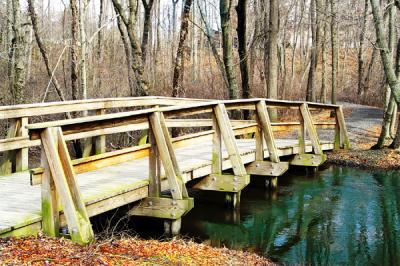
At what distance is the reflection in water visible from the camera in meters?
7.19

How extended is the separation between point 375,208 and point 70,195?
6575mm

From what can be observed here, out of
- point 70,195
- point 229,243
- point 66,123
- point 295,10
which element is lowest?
point 229,243

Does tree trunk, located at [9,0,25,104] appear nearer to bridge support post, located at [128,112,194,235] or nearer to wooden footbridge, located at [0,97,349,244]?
wooden footbridge, located at [0,97,349,244]

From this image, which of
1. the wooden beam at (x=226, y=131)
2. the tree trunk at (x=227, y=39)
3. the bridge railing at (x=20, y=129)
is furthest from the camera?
the tree trunk at (x=227, y=39)

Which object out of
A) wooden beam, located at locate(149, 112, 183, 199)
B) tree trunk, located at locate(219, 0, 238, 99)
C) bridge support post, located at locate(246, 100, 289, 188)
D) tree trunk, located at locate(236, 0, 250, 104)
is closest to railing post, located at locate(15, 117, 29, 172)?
wooden beam, located at locate(149, 112, 183, 199)

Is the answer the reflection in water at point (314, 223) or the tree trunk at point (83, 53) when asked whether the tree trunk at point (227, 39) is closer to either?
the tree trunk at point (83, 53)

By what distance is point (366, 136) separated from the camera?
1792 centimetres

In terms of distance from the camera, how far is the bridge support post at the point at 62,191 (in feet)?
16.6

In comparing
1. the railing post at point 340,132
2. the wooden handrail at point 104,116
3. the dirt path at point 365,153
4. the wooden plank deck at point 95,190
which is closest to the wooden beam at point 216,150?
the wooden plank deck at point 95,190

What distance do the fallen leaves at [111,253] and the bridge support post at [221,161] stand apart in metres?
2.59

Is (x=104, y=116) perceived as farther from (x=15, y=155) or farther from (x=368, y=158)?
(x=368, y=158)

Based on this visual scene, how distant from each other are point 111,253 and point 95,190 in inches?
68.8

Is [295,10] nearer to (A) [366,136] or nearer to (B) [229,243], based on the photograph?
(A) [366,136]

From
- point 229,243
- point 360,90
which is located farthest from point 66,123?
point 360,90
